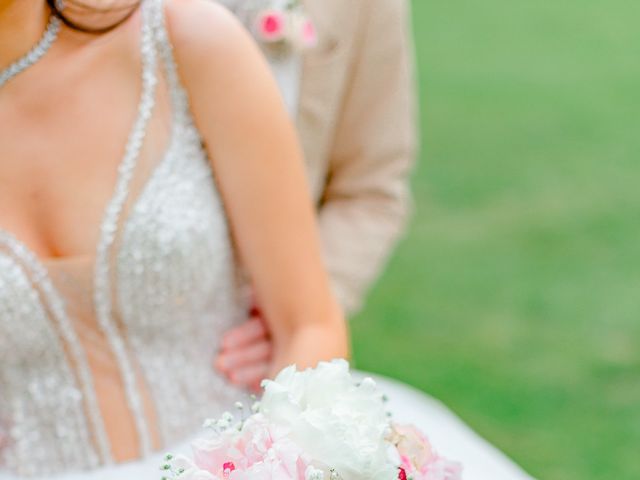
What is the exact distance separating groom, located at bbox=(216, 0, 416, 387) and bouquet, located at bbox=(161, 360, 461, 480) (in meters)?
0.77

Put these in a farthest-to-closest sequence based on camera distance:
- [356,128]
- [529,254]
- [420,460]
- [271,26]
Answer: [529,254], [356,128], [271,26], [420,460]

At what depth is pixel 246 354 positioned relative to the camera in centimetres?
197

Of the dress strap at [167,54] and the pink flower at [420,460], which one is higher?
the dress strap at [167,54]

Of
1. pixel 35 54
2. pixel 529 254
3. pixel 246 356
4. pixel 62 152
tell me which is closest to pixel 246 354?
pixel 246 356

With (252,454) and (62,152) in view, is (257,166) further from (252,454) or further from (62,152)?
(252,454)

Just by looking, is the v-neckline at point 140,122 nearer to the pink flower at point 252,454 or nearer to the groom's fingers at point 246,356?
the groom's fingers at point 246,356

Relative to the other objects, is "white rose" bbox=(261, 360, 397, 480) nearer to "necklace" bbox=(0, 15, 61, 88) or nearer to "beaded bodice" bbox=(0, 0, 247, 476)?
"beaded bodice" bbox=(0, 0, 247, 476)

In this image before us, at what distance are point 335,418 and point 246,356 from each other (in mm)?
753

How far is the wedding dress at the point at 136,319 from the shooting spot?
5.88 feet

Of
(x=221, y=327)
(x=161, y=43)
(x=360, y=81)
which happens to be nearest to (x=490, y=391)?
(x=360, y=81)

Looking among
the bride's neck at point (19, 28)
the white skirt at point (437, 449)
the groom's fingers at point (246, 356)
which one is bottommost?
the white skirt at point (437, 449)

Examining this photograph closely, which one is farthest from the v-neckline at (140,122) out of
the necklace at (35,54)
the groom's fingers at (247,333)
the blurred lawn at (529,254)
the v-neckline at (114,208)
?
the blurred lawn at (529,254)

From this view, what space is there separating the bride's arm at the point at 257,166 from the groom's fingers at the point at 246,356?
0.08 m

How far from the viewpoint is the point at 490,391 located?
169 inches
